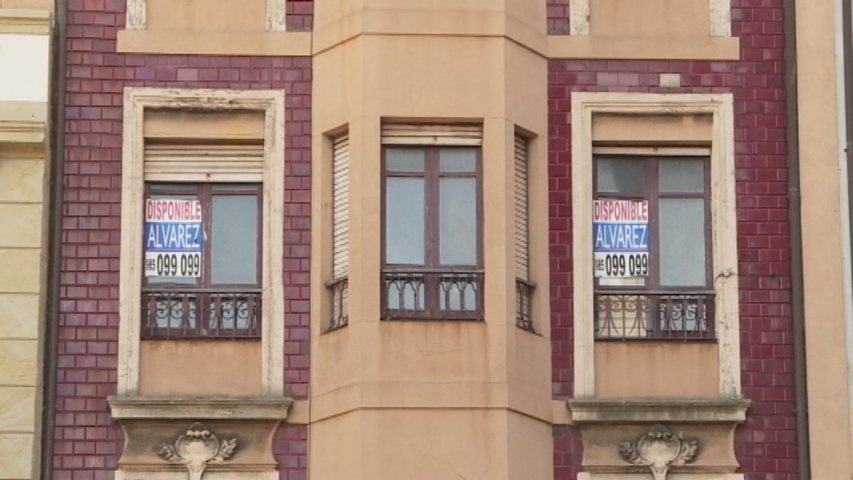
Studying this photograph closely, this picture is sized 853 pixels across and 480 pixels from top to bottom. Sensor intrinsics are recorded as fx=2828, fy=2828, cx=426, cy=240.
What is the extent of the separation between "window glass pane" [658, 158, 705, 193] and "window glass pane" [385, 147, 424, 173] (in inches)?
104

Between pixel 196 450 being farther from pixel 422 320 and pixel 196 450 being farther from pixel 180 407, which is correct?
pixel 422 320

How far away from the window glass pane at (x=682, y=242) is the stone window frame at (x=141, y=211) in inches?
159

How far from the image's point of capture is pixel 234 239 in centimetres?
2970

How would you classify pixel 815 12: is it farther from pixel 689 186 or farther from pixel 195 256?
pixel 195 256

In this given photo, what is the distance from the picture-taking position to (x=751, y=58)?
30.1m

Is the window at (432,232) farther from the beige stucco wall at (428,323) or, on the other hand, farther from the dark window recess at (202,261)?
the dark window recess at (202,261)

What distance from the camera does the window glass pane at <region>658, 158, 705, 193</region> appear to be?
1181 inches

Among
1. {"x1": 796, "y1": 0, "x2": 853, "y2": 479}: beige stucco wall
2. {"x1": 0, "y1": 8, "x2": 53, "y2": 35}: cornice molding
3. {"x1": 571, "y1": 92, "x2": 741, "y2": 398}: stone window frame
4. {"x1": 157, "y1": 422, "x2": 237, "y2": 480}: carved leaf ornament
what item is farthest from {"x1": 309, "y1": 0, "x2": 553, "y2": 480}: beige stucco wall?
{"x1": 0, "y1": 8, "x2": 53, "y2": 35}: cornice molding

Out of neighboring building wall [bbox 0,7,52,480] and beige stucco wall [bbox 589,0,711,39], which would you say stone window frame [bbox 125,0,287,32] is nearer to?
neighboring building wall [bbox 0,7,52,480]

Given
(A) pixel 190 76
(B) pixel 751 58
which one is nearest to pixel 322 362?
(A) pixel 190 76

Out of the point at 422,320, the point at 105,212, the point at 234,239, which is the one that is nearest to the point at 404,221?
the point at 422,320

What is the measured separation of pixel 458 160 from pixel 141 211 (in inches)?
132

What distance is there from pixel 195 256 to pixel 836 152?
268 inches

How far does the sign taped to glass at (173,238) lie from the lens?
2955 centimetres
